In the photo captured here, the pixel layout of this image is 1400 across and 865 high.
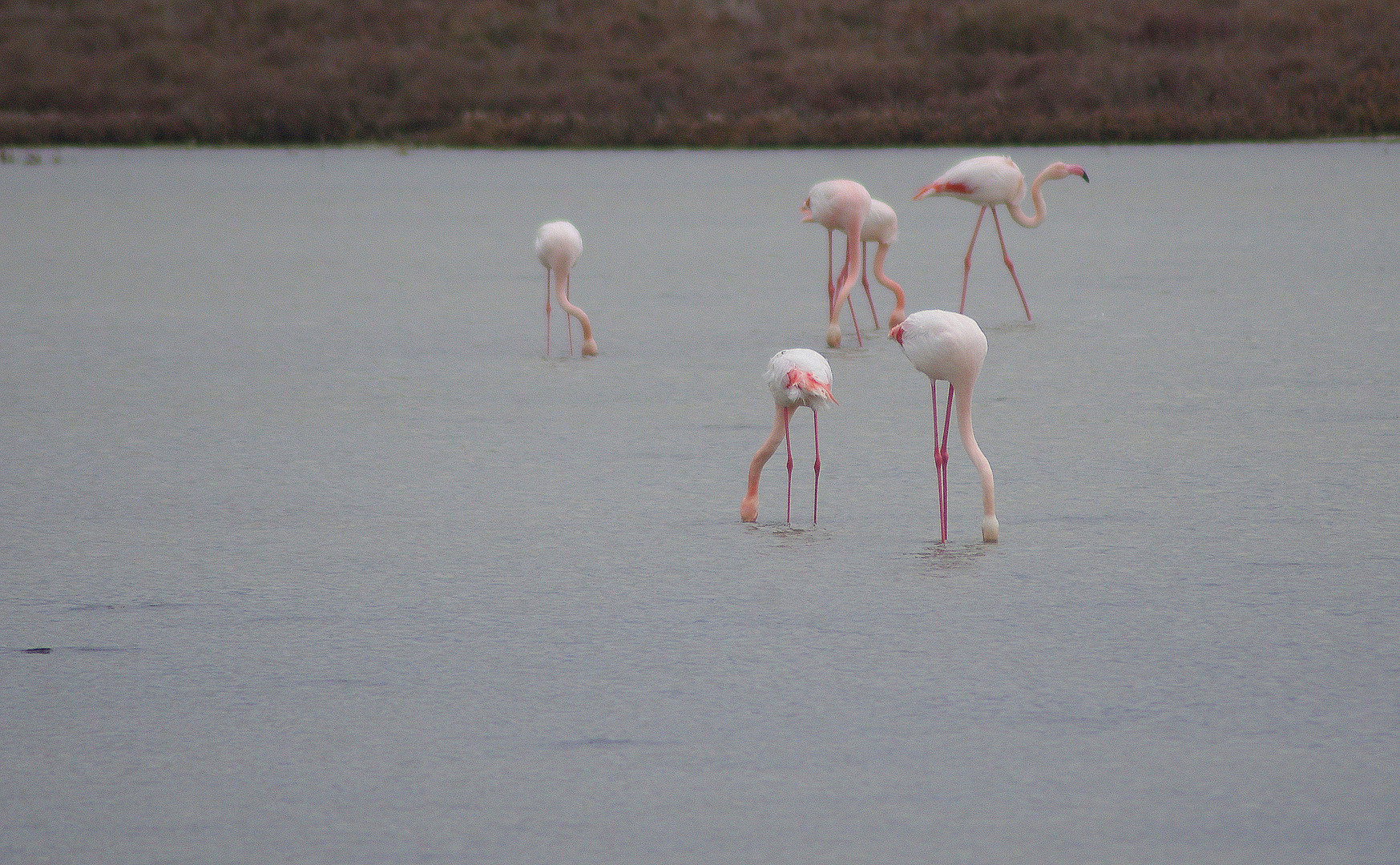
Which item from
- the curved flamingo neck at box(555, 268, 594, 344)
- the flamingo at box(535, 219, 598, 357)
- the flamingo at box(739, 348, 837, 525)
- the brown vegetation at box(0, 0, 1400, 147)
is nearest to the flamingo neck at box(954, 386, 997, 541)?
the flamingo at box(739, 348, 837, 525)

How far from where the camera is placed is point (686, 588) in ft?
10.7

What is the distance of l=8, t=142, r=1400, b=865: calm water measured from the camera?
7.33 feet

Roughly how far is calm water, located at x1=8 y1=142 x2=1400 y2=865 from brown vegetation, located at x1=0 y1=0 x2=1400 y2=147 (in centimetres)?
1156

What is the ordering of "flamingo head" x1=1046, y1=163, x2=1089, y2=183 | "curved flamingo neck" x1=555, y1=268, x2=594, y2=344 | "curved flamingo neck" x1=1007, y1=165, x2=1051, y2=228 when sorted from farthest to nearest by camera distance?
"curved flamingo neck" x1=1007, y1=165, x2=1051, y2=228 < "flamingo head" x1=1046, y1=163, x2=1089, y2=183 < "curved flamingo neck" x1=555, y1=268, x2=594, y2=344

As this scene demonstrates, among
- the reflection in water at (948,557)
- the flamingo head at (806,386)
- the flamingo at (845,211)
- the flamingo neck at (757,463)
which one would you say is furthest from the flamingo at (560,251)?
the reflection in water at (948,557)

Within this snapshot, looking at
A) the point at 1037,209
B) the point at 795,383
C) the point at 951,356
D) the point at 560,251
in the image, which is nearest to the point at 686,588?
the point at 795,383

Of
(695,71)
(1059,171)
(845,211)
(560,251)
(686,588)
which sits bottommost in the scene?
(686,588)

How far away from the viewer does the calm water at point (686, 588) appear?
2.23m

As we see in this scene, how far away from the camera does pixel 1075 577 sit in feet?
10.8

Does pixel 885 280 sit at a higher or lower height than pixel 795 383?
higher

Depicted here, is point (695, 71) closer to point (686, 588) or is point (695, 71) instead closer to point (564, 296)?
point (564, 296)

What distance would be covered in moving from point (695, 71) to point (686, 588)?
2074cm

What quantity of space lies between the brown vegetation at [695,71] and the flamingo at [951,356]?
14674 mm

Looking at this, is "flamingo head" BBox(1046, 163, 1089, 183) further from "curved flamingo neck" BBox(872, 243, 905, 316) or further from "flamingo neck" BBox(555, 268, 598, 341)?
"flamingo neck" BBox(555, 268, 598, 341)
